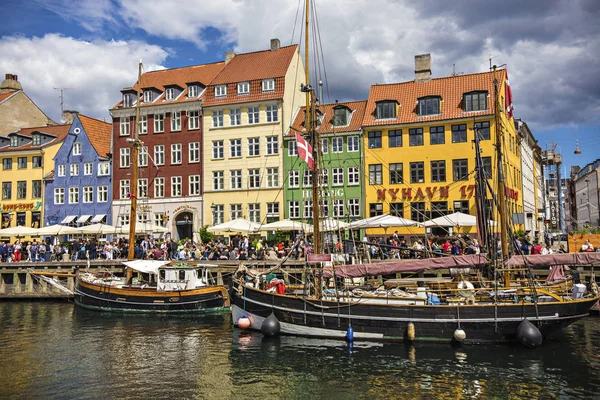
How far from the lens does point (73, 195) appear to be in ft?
172

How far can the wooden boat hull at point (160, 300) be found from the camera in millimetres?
28875

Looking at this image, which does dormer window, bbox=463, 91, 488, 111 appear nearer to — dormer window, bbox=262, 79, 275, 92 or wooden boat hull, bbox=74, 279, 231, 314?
dormer window, bbox=262, 79, 275, 92

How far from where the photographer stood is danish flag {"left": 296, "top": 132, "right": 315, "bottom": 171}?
2262cm

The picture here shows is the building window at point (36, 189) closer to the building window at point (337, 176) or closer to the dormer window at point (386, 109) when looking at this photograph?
the building window at point (337, 176)

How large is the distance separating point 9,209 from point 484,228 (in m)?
47.8

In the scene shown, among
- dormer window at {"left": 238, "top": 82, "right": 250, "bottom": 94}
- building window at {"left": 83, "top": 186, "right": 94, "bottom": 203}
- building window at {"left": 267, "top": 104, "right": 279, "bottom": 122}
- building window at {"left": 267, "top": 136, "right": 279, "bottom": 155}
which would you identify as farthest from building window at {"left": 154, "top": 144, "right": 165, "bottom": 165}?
building window at {"left": 267, "top": 104, "right": 279, "bottom": 122}

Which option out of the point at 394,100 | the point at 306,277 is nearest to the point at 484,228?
the point at 306,277

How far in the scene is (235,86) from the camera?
48.3m

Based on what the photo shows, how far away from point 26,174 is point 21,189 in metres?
1.55

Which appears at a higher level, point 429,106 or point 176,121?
point 176,121

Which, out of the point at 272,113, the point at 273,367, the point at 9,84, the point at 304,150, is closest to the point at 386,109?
the point at 272,113

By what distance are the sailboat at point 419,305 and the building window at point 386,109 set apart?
66.3 feet

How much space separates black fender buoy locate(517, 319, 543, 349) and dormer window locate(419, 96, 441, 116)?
25267 mm

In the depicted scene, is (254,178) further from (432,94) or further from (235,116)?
(432,94)
